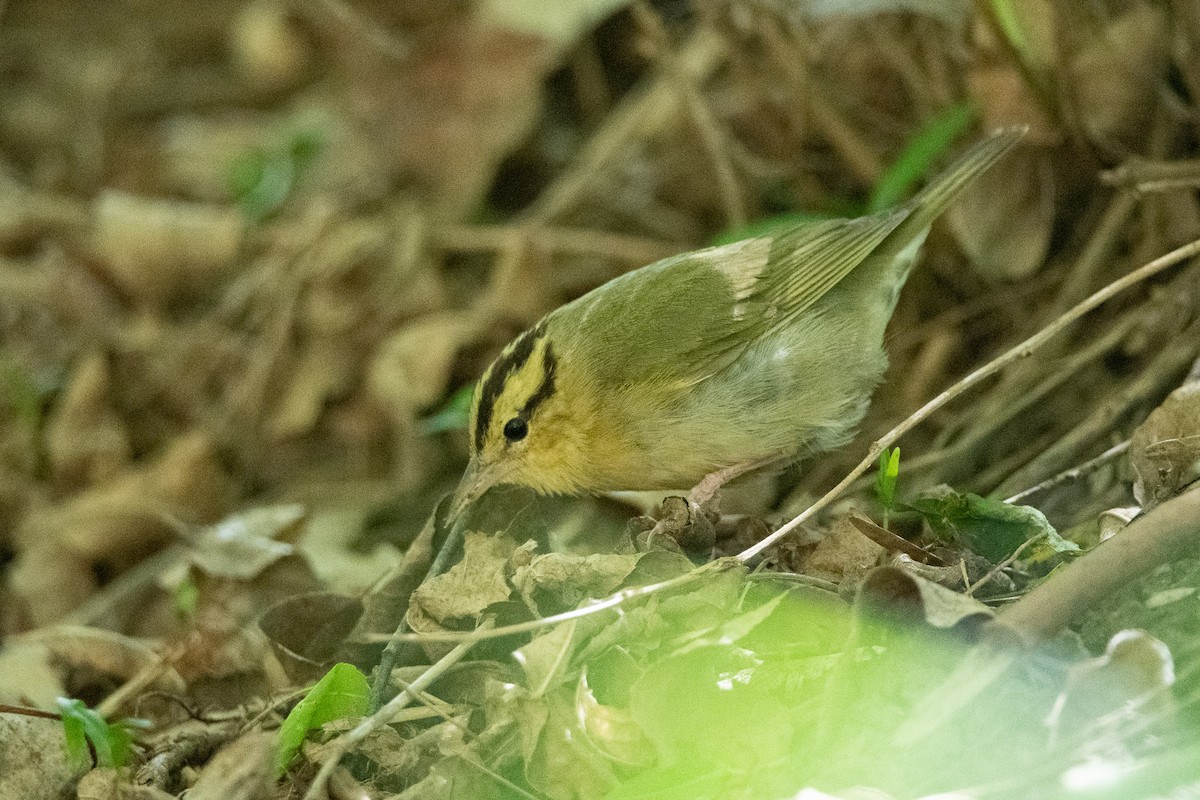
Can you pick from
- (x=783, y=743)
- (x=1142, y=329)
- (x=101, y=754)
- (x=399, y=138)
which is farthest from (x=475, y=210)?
(x=783, y=743)

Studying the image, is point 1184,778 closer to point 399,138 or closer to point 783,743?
point 783,743

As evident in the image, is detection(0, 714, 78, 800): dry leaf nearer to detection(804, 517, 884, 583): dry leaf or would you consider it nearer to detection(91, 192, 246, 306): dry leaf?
detection(804, 517, 884, 583): dry leaf

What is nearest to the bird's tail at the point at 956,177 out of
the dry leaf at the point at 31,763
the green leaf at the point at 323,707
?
the green leaf at the point at 323,707

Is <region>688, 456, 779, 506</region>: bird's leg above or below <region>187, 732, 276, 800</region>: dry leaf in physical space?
above

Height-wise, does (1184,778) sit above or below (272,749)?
above

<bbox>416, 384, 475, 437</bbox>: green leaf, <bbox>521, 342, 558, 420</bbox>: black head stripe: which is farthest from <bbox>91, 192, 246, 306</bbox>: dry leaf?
<bbox>521, 342, 558, 420</bbox>: black head stripe
